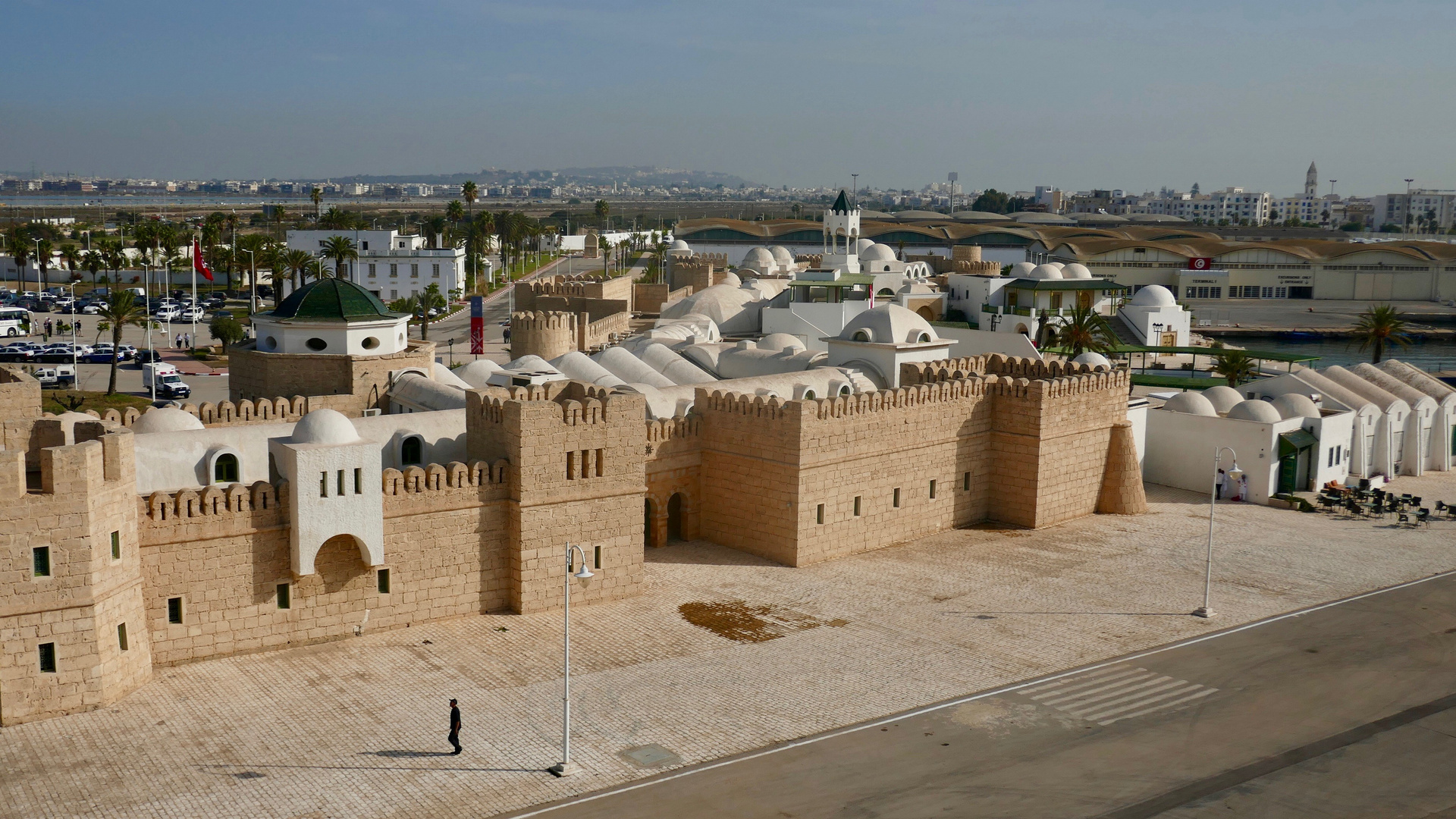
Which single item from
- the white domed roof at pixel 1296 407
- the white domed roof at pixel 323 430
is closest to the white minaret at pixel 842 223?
the white domed roof at pixel 1296 407

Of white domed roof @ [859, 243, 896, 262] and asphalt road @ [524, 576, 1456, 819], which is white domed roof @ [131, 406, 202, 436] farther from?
white domed roof @ [859, 243, 896, 262]

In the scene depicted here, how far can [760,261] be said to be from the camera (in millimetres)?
81000

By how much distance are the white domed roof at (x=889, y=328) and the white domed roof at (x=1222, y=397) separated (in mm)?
8987

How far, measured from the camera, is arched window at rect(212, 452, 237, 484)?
74.3 ft

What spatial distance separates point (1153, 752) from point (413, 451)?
14425 millimetres

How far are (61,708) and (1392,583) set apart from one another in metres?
25.2

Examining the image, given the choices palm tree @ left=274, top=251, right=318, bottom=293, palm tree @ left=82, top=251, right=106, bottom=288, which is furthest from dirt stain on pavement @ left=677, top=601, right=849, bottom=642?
palm tree @ left=82, top=251, right=106, bottom=288

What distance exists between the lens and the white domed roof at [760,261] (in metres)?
80.2

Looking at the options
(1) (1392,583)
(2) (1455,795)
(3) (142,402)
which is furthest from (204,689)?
(3) (142,402)

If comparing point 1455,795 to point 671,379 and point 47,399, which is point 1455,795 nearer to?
point 671,379

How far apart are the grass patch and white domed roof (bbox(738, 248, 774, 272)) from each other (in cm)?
4056

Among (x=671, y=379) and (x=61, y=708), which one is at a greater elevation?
(x=671, y=379)

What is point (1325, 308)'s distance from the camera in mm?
105062

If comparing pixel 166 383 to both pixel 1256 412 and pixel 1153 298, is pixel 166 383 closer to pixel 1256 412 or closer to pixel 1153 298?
pixel 1256 412
